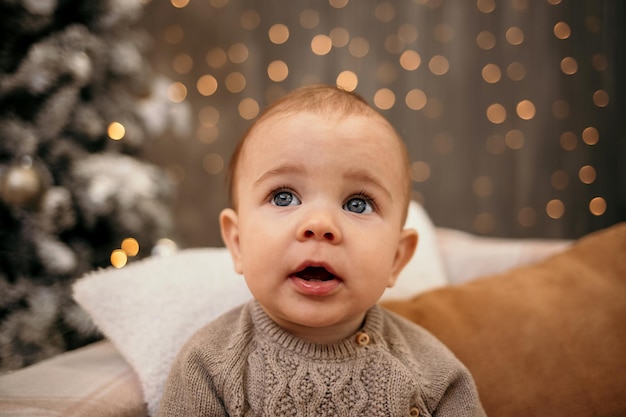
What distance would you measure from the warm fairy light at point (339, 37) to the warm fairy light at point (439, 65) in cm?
44

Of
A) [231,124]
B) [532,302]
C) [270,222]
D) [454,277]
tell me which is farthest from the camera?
[231,124]

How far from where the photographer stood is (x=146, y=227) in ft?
5.87

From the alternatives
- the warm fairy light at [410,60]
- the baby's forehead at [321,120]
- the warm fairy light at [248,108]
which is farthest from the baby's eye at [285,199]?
the warm fairy light at [410,60]

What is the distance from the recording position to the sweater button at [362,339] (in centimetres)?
94

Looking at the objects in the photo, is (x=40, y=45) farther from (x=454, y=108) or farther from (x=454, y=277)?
(x=454, y=108)

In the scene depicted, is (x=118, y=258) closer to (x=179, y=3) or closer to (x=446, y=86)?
(x=179, y=3)

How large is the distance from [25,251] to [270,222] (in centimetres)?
105

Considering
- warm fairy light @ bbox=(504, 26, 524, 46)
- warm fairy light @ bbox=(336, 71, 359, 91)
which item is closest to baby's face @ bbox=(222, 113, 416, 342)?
warm fairy light @ bbox=(336, 71, 359, 91)

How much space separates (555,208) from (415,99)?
930 mm

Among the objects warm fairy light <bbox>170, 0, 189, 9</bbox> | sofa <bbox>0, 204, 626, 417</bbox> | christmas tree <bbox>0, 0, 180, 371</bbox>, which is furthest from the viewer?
warm fairy light <bbox>170, 0, 189, 9</bbox>

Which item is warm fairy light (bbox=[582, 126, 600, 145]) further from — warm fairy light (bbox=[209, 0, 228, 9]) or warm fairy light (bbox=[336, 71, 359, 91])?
warm fairy light (bbox=[209, 0, 228, 9])

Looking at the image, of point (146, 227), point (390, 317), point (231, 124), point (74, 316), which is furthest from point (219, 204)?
point (390, 317)

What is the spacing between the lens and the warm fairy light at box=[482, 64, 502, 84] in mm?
2719

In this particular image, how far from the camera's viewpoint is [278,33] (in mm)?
2701
